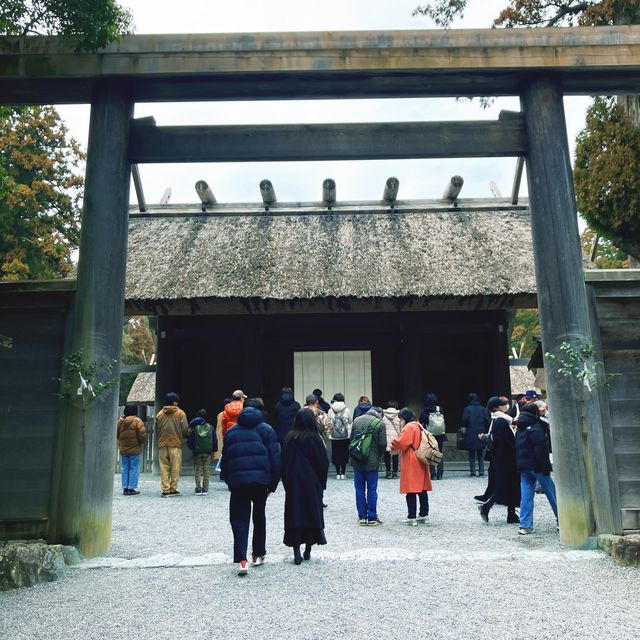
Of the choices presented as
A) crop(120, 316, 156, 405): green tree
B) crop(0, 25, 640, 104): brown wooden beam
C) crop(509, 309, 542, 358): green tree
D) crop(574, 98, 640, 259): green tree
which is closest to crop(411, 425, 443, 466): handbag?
crop(0, 25, 640, 104): brown wooden beam

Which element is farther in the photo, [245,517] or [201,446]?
[201,446]

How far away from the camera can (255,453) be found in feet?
18.5

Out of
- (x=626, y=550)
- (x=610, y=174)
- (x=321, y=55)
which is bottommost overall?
(x=626, y=550)

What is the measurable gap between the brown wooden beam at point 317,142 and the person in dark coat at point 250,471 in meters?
2.93

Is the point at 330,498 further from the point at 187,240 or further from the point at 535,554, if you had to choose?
the point at 187,240

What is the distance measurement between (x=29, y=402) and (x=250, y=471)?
2.49 meters

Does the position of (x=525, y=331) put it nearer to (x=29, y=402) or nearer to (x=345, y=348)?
(x=345, y=348)

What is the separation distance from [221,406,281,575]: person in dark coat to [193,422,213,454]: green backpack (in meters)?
4.92

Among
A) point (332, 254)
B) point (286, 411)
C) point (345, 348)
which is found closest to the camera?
point (286, 411)

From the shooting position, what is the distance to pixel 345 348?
15.0 metres

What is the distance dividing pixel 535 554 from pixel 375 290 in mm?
7863

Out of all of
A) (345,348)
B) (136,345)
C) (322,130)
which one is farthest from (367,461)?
(136,345)

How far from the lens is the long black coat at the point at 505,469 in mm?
7629

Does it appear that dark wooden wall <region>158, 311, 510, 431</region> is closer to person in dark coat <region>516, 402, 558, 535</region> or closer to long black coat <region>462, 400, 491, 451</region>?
long black coat <region>462, 400, 491, 451</region>
